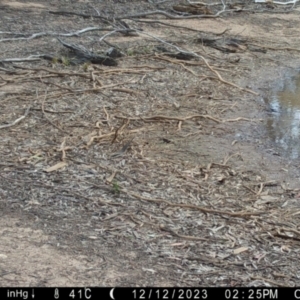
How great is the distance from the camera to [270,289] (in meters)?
3.77

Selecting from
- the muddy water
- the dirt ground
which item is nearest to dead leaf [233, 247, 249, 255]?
the dirt ground

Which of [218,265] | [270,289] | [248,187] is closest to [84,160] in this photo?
[248,187]

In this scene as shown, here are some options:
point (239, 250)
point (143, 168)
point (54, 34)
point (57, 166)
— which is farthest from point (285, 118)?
point (54, 34)

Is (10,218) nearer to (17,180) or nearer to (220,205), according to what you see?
(17,180)

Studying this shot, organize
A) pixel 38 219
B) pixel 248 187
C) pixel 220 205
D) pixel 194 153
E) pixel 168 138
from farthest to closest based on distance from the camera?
pixel 168 138 → pixel 194 153 → pixel 248 187 → pixel 220 205 → pixel 38 219

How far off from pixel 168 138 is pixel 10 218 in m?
2.25

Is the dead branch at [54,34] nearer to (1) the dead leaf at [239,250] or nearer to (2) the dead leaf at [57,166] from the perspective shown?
(2) the dead leaf at [57,166]
